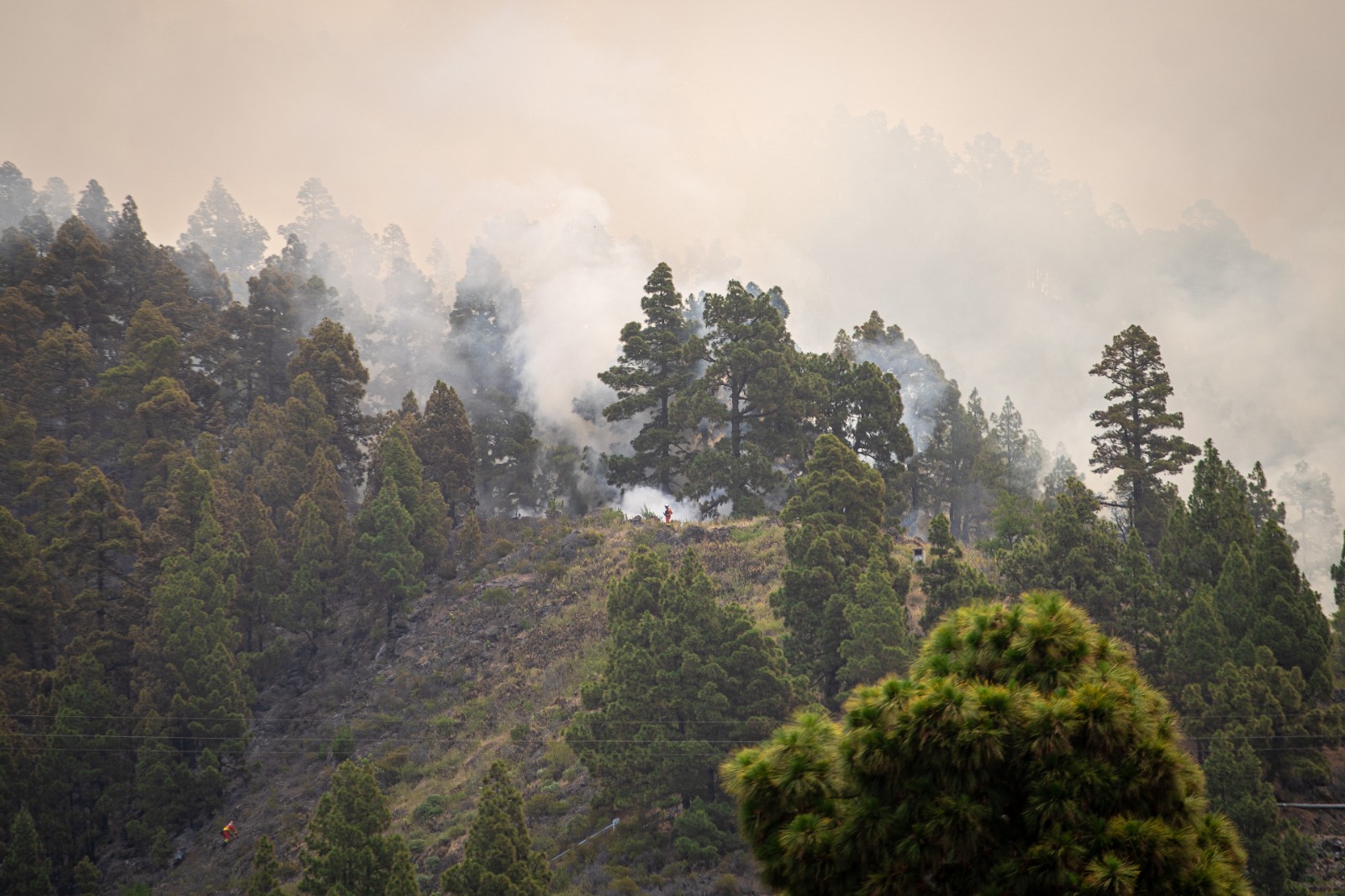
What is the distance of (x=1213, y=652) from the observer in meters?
27.5

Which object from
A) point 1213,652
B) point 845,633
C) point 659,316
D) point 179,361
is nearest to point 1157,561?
point 1213,652

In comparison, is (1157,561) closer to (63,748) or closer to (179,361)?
(63,748)

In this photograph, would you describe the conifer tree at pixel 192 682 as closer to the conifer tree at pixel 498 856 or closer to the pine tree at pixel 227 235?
the conifer tree at pixel 498 856

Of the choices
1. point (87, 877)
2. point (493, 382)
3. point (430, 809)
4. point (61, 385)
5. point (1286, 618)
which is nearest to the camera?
point (1286, 618)

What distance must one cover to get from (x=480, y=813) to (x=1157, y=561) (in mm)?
30326

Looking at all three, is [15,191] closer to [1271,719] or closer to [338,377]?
[338,377]

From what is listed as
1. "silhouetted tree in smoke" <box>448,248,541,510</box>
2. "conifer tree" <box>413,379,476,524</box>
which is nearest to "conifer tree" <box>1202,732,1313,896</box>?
"conifer tree" <box>413,379,476,524</box>

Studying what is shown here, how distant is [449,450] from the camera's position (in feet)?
165

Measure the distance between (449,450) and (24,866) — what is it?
26.2 metres

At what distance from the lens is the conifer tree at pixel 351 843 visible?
22.5m

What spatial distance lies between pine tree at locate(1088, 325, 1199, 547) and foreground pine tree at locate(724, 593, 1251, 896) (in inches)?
1330

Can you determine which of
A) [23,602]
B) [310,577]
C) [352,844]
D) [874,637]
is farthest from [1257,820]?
[23,602]

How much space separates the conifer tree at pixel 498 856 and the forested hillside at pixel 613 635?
9 centimetres

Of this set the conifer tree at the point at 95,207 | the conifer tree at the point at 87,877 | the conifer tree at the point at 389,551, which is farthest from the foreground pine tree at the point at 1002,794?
the conifer tree at the point at 95,207
